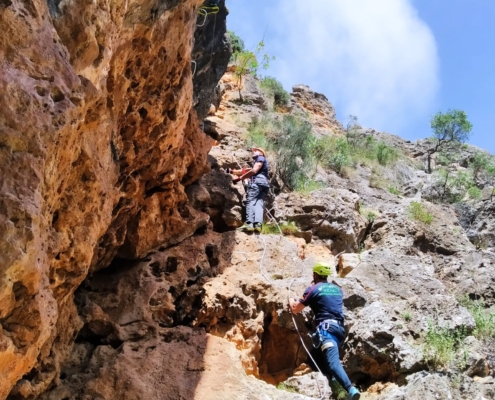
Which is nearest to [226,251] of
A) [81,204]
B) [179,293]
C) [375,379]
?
[179,293]

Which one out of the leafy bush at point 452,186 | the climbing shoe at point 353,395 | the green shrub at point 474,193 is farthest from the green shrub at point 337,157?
the climbing shoe at point 353,395

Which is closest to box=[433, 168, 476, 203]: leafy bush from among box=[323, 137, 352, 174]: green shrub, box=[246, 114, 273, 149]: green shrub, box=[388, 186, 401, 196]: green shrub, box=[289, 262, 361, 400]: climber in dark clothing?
box=[388, 186, 401, 196]: green shrub

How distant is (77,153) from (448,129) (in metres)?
18.5

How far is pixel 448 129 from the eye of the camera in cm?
2055

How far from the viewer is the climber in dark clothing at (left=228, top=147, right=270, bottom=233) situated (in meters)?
8.66

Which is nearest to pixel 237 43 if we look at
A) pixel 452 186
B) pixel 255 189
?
pixel 452 186

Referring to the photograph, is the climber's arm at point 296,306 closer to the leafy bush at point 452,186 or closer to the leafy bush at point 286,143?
the leafy bush at point 286,143

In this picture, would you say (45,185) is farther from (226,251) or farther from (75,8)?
(226,251)

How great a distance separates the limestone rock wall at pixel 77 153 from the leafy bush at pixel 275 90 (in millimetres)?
11284

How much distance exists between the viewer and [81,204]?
4.86 m

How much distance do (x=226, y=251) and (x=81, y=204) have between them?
3.21m

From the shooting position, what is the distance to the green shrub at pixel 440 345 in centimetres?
586

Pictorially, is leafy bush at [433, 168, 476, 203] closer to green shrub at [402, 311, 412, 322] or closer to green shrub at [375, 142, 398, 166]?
green shrub at [375, 142, 398, 166]

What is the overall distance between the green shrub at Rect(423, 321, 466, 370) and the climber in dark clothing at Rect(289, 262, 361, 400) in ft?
3.14
